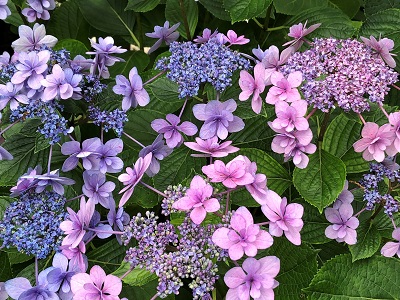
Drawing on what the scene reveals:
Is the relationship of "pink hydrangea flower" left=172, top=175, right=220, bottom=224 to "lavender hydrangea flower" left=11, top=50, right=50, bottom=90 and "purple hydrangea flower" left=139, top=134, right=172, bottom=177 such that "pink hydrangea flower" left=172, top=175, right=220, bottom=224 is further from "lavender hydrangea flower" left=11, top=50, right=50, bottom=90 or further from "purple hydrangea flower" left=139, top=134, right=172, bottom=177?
"lavender hydrangea flower" left=11, top=50, right=50, bottom=90

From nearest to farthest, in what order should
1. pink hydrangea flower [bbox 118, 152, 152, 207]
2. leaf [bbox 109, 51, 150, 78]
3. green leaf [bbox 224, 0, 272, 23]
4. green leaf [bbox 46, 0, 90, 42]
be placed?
pink hydrangea flower [bbox 118, 152, 152, 207]
green leaf [bbox 224, 0, 272, 23]
leaf [bbox 109, 51, 150, 78]
green leaf [bbox 46, 0, 90, 42]

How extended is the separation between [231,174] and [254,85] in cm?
22

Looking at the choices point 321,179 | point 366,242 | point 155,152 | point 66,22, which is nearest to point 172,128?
point 155,152

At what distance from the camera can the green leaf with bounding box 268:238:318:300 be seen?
93 centimetres

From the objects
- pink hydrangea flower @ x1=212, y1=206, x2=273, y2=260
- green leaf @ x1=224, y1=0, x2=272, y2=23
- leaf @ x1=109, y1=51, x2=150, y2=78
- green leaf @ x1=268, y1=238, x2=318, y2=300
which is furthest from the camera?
leaf @ x1=109, y1=51, x2=150, y2=78

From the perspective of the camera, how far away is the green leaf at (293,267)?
927 mm

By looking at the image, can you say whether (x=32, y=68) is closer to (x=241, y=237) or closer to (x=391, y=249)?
(x=241, y=237)

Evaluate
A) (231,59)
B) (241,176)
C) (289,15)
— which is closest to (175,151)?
(231,59)

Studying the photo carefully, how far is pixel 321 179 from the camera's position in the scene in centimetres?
94

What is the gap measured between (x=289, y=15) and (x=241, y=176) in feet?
3.01

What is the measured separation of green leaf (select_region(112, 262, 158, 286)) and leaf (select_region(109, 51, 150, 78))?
30.3 inches

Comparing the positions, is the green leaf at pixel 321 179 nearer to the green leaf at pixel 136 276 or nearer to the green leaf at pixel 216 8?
the green leaf at pixel 136 276

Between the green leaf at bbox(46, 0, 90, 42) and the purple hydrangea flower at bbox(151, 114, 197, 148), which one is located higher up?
the purple hydrangea flower at bbox(151, 114, 197, 148)

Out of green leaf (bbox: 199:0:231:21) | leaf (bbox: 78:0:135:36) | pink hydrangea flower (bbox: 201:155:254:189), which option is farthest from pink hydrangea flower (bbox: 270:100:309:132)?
leaf (bbox: 78:0:135:36)
